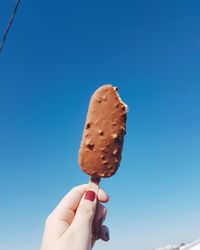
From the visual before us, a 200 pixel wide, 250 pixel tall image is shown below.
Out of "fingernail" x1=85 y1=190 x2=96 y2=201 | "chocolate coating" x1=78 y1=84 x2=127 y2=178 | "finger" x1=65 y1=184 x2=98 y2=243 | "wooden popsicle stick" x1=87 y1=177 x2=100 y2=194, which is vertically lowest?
"finger" x1=65 y1=184 x2=98 y2=243

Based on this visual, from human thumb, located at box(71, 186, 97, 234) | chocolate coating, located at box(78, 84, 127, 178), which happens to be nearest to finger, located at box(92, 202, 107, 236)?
human thumb, located at box(71, 186, 97, 234)

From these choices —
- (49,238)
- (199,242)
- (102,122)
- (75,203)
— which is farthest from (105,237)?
(199,242)

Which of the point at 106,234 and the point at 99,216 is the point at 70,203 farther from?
the point at 106,234

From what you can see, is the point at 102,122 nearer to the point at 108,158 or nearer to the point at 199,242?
the point at 108,158

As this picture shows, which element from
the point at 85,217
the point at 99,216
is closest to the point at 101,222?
the point at 99,216

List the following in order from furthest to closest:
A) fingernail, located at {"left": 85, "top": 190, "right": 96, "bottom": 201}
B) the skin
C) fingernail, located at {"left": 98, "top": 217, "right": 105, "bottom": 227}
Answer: fingernail, located at {"left": 98, "top": 217, "right": 105, "bottom": 227}
fingernail, located at {"left": 85, "top": 190, "right": 96, "bottom": 201}
the skin

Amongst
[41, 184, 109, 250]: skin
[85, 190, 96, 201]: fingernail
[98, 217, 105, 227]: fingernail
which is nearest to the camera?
[41, 184, 109, 250]: skin

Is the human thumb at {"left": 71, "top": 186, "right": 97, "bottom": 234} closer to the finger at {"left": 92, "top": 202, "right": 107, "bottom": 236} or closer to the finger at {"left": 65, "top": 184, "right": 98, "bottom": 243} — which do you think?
the finger at {"left": 65, "top": 184, "right": 98, "bottom": 243}

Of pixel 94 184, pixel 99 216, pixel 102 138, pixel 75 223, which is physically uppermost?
pixel 102 138
